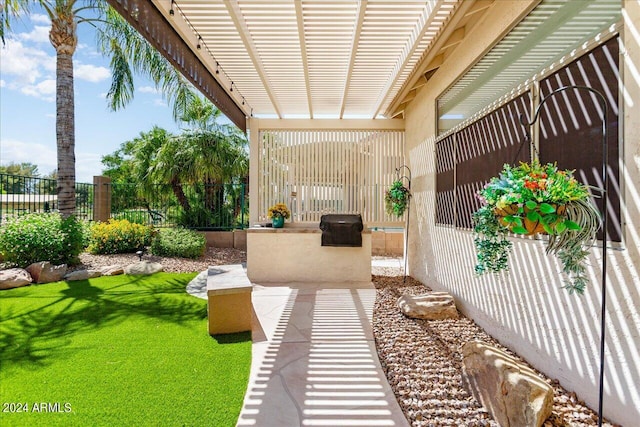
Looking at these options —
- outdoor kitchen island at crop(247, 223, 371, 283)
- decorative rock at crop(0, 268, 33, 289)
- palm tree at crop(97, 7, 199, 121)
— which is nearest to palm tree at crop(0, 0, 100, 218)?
palm tree at crop(97, 7, 199, 121)

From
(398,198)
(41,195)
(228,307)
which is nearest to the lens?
(228,307)

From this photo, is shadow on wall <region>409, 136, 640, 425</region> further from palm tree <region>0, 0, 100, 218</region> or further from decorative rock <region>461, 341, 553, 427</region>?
palm tree <region>0, 0, 100, 218</region>

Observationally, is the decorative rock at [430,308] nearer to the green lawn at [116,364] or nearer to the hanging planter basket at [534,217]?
the green lawn at [116,364]

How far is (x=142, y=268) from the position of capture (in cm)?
678

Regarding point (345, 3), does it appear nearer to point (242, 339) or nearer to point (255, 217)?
point (242, 339)

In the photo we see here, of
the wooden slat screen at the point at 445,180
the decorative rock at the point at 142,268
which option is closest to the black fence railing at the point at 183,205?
the decorative rock at the point at 142,268

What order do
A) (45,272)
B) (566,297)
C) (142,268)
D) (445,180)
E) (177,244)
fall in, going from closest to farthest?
(566,297)
(445,180)
(45,272)
(142,268)
(177,244)

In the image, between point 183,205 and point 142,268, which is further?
point 183,205

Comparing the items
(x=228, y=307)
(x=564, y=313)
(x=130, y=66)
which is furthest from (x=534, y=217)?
(x=130, y=66)

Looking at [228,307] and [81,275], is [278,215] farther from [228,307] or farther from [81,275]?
[81,275]

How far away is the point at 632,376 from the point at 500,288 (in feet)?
5.07

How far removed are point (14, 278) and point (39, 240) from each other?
3.20 feet

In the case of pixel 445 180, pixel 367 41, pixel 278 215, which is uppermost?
pixel 367 41

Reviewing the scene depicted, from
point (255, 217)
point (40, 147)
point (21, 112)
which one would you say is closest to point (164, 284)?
point (255, 217)
